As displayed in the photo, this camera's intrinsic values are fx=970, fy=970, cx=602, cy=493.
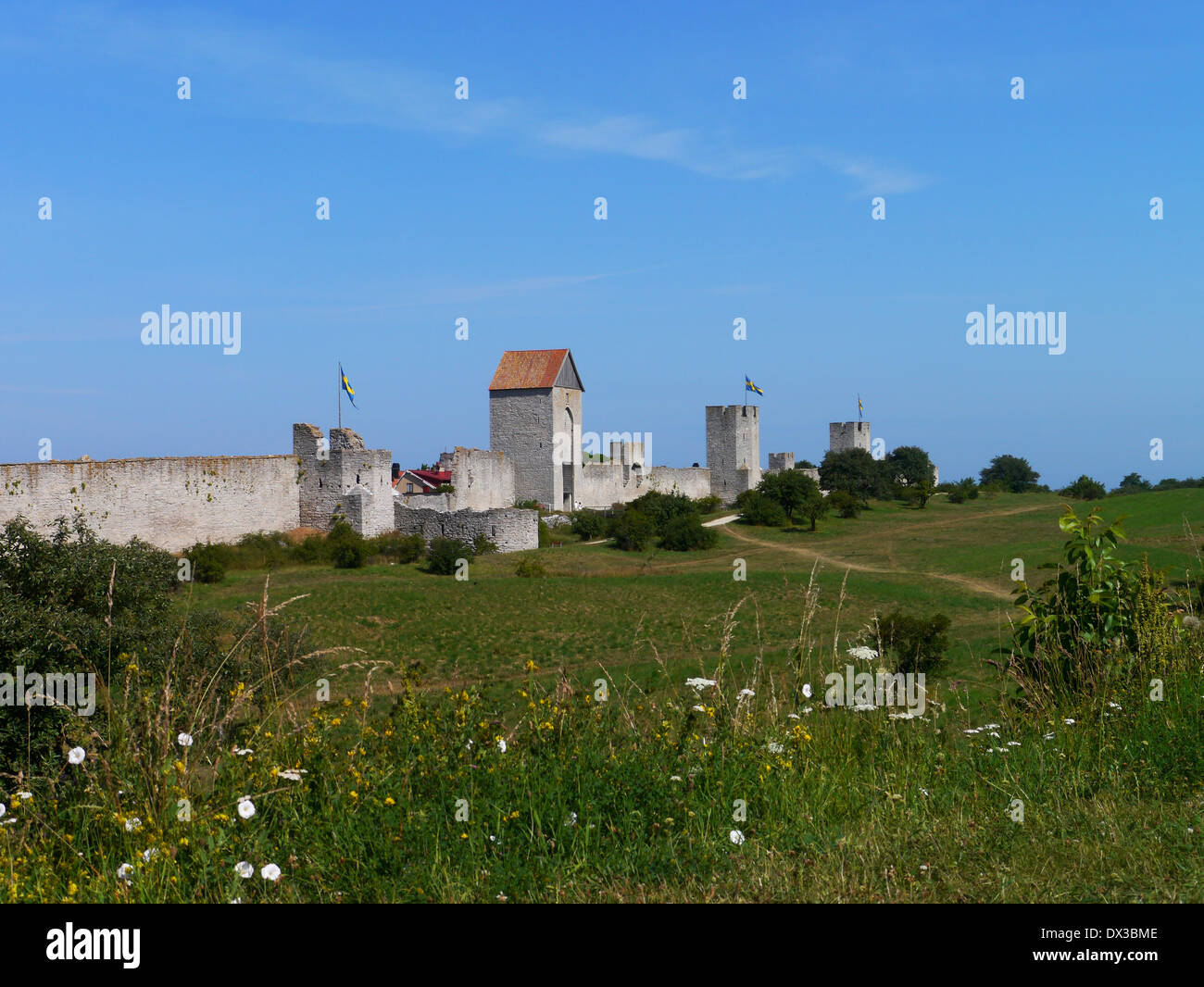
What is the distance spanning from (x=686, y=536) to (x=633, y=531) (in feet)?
6.97

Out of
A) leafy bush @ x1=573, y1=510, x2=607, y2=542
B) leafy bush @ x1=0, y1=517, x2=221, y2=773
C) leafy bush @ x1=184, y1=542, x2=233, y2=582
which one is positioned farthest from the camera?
leafy bush @ x1=573, y1=510, x2=607, y2=542

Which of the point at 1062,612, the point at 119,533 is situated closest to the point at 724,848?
the point at 1062,612

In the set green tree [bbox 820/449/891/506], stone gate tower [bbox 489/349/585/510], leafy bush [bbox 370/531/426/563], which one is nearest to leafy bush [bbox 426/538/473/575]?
leafy bush [bbox 370/531/426/563]

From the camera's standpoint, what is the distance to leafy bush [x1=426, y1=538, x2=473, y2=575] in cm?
3083

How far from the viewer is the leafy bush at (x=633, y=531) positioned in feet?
123

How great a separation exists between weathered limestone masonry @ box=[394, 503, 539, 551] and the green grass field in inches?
64.0

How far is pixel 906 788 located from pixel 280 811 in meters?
2.64

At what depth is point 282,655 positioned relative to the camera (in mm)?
14742

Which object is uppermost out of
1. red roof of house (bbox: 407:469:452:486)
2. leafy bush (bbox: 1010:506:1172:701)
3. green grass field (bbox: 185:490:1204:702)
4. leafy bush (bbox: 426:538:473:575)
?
red roof of house (bbox: 407:469:452:486)

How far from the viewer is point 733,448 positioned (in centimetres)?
6125

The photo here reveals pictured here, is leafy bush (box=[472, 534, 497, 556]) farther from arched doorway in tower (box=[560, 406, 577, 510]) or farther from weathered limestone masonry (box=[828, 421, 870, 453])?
weathered limestone masonry (box=[828, 421, 870, 453])

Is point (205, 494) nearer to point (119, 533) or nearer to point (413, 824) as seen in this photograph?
point (119, 533)

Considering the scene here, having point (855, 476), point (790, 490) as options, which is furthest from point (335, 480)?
point (855, 476)

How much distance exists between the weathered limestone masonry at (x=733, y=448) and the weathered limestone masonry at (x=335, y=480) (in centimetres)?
3002
